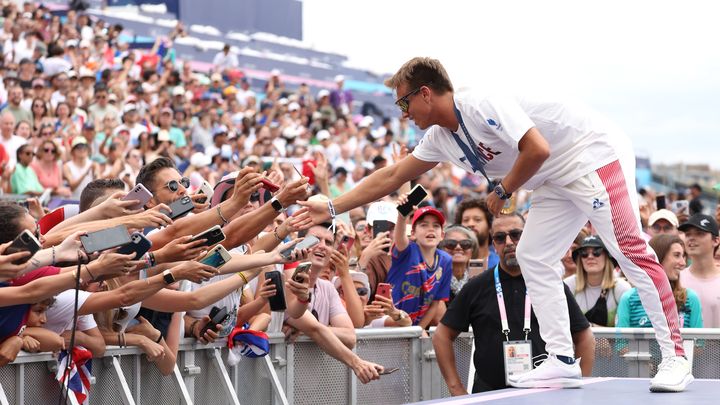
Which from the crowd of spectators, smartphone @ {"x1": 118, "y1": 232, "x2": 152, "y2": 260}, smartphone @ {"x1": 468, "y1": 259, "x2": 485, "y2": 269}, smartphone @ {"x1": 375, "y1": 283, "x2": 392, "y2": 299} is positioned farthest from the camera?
smartphone @ {"x1": 468, "y1": 259, "x2": 485, "y2": 269}

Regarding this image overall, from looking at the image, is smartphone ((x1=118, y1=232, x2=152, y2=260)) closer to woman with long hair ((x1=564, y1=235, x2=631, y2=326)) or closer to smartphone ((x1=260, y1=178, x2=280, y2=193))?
smartphone ((x1=260, y1=178, x2=280, y2=193))

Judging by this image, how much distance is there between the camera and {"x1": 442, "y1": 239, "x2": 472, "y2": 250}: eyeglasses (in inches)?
359

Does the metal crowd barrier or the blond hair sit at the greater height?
the blond hair

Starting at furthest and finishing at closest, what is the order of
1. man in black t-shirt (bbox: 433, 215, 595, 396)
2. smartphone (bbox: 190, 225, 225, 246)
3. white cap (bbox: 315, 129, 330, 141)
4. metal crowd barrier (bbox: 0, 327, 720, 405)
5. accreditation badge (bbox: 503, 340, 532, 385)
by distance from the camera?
white cap (bbox: 315, 129, 330, 141), man in black t-shirt (bbox: 433, 215, 595, 396), accreditation badge (bbox: 503, 340, 532, 385), metal crowd barrier (bbox: 0, 327, 720, 405), smartphone (bbox: 190, 225, 225, 246)

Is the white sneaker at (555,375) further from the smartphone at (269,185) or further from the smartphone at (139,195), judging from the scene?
the smartphone at (139,195)

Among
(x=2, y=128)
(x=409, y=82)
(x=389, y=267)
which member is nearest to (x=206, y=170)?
(x=2, y=128)

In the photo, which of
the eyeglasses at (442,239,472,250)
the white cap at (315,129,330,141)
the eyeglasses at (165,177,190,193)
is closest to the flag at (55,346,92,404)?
the eyeglasses at (165,177,190,193)

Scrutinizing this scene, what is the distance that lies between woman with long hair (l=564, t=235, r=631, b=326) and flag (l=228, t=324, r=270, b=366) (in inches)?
107

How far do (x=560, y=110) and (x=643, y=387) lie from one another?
1522mm

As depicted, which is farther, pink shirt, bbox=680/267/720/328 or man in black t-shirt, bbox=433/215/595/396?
pink shirt, bbox=680/267/720/328

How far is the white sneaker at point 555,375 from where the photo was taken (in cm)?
603

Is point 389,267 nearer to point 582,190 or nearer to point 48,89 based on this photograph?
point 582,190

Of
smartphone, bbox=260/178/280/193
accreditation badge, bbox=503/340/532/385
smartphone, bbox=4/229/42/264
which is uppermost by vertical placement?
smartphone, bbox=260/178/280/193

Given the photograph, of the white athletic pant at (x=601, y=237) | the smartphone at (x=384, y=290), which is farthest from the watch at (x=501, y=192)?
the smartphone at (x=384, y=290)
